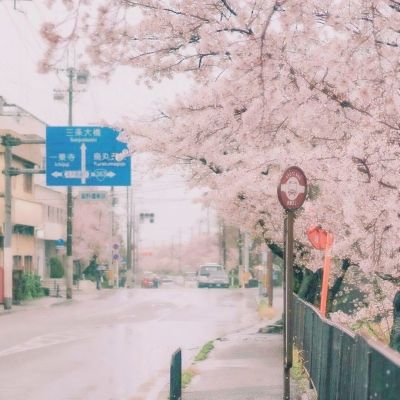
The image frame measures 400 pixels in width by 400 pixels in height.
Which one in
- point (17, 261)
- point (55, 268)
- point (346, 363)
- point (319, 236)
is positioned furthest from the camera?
point (55, 268)

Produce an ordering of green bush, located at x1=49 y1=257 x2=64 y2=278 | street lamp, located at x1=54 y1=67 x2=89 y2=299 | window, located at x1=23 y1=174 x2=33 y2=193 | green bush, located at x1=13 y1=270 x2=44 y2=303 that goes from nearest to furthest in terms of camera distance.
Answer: green bush, located at x1=13 y1=270 x2=44 y2=303 → street lamp, located at x1=54 y1=67 x2=89 y2=299 → window, located at x1=23 y1=174 x2=33 y2=193 → green bush, located at x1=49 y1=257 x2=64 y2=278

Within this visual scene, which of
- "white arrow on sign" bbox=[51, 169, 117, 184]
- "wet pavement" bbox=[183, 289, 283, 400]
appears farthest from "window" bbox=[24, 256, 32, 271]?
"wet pavement" bbox=[183, 289, 283, 400]

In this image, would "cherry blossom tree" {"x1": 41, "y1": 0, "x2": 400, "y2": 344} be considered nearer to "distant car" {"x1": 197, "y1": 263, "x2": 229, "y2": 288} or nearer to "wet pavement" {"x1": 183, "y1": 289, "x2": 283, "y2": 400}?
"wet pavement" {"x1": 183, "y1": 289, "x2": 283, "y2": 400}

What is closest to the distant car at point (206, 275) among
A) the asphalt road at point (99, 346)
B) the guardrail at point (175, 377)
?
the asphalt road at point (99, 346)

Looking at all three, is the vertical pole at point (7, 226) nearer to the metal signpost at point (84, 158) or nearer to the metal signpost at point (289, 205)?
the metal signpost at point (84, 158)

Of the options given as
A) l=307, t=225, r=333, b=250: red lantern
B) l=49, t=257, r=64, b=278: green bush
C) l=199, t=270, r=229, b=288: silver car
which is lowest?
l=199, t=270, r=229, b=288: silver car

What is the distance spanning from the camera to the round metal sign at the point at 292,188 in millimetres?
9641

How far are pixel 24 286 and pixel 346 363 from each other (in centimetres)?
3844

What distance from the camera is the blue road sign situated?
31516mm

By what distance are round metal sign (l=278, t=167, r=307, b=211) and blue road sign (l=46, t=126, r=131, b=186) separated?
871 inches

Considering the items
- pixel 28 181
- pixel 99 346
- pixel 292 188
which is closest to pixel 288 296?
pixel 292 188

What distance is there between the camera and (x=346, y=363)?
23.2ft

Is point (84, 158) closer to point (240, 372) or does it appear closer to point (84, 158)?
point (84, 158)

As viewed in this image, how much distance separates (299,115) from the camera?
33.6ft
